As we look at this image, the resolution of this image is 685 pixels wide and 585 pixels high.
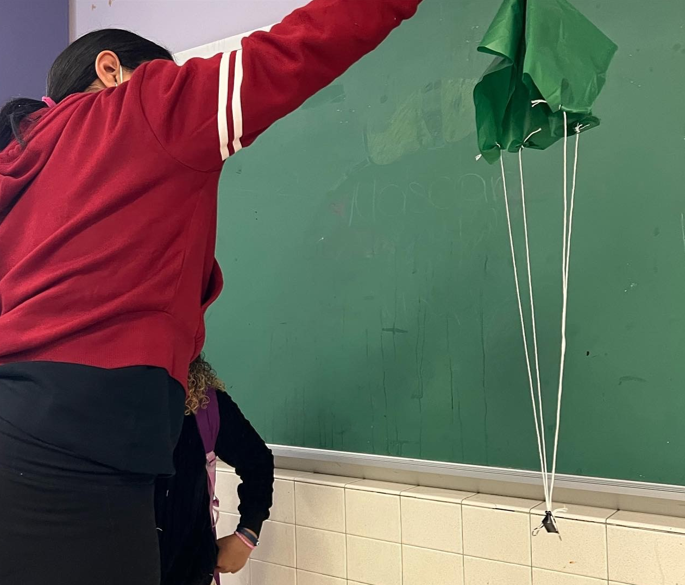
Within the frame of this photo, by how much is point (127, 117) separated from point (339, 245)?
75 centimetres

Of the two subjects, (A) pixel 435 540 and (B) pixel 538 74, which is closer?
(B) pixel 538 74

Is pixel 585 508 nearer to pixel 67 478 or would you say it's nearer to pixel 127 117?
pixel 67 478

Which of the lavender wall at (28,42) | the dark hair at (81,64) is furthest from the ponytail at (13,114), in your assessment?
the lavender wall at (28,42)

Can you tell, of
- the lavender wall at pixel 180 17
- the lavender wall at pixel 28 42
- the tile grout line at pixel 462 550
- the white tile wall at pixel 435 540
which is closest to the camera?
the white tile wall at pixel 435 540

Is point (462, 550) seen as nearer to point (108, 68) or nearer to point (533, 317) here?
point (533, 317)

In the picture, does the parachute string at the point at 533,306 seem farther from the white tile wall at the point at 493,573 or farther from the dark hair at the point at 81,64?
the dark hair at the point at 81,64

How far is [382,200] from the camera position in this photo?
58.2 inches

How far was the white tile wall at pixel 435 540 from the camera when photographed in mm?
1136

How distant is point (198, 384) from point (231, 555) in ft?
1.24

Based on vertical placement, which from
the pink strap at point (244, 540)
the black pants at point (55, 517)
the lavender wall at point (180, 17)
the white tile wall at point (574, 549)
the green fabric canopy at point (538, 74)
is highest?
the lavender wall at point (180, 17)

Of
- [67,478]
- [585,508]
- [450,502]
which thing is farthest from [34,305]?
[585,508]

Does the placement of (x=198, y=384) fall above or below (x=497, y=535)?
above

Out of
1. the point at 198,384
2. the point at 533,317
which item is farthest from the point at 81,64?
the point at 533,317

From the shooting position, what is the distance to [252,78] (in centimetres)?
84
